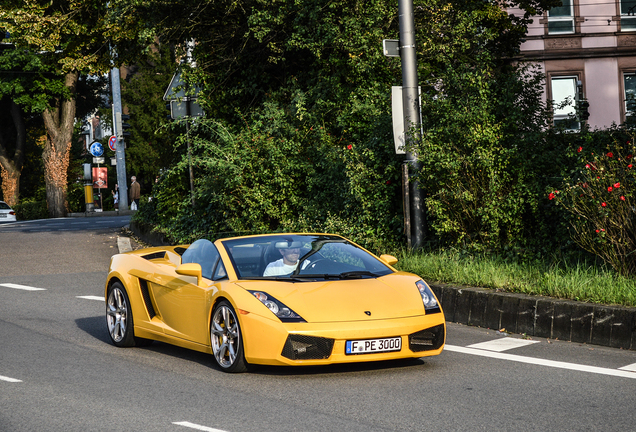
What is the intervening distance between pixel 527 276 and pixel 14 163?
4702 centimetres

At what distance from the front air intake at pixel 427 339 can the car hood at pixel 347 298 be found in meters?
0.16

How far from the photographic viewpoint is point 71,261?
56.4 ft

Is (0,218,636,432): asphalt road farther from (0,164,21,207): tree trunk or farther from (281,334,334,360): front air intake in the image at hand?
(0,164,21,207): tree trunk

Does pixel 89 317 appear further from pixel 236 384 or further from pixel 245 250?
pixel 236 384

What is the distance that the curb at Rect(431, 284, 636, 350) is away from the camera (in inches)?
305

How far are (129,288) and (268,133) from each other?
293 inches

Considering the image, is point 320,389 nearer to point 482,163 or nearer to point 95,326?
point 95,326

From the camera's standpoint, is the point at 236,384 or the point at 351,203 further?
the point at 351,203

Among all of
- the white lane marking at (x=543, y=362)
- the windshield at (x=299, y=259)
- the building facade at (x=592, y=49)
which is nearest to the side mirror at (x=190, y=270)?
the windshield at (x=299, y=259)

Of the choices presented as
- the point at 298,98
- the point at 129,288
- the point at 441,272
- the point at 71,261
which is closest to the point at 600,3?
the point at 298,98

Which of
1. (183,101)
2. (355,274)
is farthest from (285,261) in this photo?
(183,101)

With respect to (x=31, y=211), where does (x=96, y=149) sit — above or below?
above

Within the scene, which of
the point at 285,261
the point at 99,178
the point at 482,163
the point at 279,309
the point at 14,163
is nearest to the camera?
the point at 279,309

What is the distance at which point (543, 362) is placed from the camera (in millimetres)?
7090
